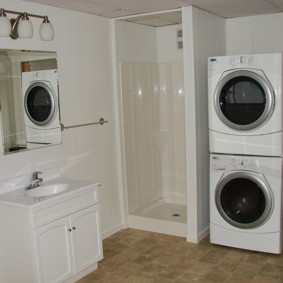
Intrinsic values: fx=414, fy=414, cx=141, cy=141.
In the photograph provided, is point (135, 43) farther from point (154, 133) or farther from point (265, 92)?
point (265, 92)

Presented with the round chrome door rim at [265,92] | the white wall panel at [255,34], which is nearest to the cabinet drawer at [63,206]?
the round chrome door rim at [265,92]

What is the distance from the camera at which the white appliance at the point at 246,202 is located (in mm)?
3549

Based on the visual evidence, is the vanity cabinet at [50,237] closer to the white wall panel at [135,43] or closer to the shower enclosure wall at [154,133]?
the shower enclosure wall at [154,133]

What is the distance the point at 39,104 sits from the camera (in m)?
3.43

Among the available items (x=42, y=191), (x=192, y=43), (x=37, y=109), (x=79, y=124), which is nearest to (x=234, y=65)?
(x=192, y=43)

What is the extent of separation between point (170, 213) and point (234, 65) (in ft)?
6.14

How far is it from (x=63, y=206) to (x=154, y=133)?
2.04 m

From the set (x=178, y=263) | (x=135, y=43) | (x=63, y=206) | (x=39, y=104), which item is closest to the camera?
(x=63, y=206)

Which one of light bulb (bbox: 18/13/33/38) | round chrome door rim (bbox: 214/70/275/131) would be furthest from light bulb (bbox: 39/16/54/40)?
round chrome door rim (bbox: 214/70/275/131)

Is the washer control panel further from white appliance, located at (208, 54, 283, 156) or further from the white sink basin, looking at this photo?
the white sink basin

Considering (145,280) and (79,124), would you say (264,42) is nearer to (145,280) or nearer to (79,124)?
(79,124)

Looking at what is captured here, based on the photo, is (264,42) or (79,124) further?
(264,42)

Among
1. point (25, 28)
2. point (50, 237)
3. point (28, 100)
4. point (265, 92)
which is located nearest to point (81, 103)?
point (28, 100)

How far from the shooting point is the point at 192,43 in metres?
3.72
